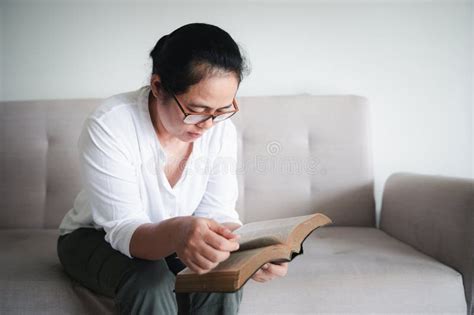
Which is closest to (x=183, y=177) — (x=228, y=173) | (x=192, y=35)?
(x=228, y=173)

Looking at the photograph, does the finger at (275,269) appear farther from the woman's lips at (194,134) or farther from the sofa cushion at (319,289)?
the woman's lips at (194,134)

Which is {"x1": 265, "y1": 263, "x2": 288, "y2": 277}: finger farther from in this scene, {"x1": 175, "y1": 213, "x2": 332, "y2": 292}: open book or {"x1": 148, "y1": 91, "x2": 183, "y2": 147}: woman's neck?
{"x1": 148, "y1": 91, "x2": 183, "y2": 147}: woman's neck

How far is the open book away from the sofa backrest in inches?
29.3

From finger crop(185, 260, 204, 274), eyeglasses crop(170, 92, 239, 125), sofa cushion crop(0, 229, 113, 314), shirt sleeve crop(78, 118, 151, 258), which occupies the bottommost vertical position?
sofa cushion crop(0, 229, 113, 314)

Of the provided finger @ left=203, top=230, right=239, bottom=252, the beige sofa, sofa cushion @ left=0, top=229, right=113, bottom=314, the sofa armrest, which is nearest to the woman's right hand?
finger @ left=203, top=230, right=239, bottom=252

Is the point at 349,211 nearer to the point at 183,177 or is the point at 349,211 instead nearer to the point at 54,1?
the point at 183,177

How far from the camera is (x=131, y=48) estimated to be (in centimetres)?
173

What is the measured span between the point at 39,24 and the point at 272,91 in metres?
1.03

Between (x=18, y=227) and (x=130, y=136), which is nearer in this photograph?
(x=130, y=136)

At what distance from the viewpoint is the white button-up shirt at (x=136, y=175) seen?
86 centimetres

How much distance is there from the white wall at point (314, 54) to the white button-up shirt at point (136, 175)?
2.43ft

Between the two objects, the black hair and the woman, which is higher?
the black hair

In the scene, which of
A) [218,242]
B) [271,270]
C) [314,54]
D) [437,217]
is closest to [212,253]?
[218,242]

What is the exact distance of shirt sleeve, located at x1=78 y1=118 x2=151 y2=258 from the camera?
855 mm
